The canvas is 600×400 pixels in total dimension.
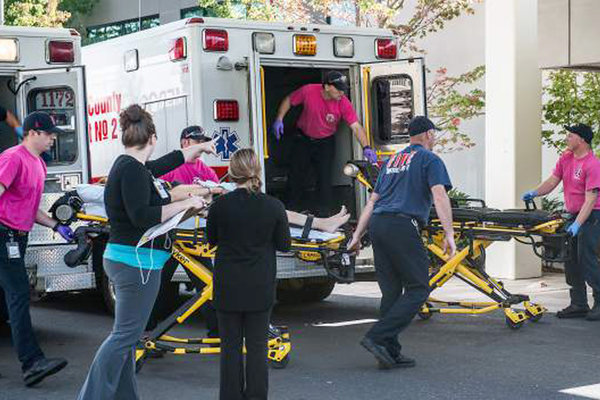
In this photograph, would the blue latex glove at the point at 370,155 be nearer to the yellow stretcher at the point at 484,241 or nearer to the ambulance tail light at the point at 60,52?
the yellow stretcher at the point at 484,241

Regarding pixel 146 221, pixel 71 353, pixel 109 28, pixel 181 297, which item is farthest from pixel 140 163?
pixel 109 28

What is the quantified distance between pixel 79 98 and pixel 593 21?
279 inches

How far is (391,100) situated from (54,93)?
3.24m

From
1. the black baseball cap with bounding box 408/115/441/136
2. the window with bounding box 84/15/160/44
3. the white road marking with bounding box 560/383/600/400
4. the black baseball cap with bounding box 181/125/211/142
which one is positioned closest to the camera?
the white road marking with bounding box 560/383/600/400

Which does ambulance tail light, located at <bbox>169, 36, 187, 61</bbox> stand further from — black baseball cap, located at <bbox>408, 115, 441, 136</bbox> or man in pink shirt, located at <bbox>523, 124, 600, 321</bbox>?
man in pink shirt, located at <bbox>523, 124, 600, 321</bbox>

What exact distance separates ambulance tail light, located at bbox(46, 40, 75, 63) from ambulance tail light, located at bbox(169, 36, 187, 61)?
2.91 feet

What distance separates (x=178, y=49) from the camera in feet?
31.9

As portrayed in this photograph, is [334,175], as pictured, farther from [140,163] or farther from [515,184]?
[140,163]

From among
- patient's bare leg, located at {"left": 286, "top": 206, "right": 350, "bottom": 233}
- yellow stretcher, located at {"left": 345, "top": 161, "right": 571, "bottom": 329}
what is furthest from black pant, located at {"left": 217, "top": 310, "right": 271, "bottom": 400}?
yellow stretcher, located at {"left": 345, "top": 161, "right": 571, "bottom": 329}

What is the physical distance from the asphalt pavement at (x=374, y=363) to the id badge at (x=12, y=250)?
0.89 meters

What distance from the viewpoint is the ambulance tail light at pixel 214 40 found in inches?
378

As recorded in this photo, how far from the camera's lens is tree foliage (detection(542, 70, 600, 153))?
46.3 feet

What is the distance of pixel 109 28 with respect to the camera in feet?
93.4

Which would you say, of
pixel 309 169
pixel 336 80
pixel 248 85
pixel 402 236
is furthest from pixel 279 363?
pixel 309 169
